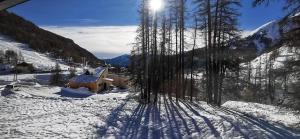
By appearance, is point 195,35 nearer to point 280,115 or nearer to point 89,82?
point 280,115

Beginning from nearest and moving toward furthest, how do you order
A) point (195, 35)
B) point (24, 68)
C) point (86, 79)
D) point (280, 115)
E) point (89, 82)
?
point (280, 115)
point (195, 35)
point (89, 82)
point (86, 79)
point (24, 68)

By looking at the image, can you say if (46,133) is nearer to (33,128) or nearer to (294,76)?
(33,128)

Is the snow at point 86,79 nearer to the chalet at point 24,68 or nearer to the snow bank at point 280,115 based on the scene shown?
the snow bank at point 280,115

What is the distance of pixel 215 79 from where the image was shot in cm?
2912

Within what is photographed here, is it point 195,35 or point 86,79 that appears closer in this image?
point 195,35

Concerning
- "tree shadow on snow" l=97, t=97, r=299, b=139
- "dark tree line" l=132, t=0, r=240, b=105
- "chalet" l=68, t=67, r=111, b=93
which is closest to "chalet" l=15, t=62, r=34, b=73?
"chalet" l=68, t=67, r=111, b=93

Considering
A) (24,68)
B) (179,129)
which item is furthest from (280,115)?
(24,68)

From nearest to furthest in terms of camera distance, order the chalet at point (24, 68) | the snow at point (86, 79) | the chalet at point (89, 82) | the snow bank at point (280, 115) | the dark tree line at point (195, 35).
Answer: the snow bank at point (280, 115) → the dark tree line at point (195, 35) → the chalet at point (89, 82) → the snow at point (86, 79) → the chalet at point (24, 68)

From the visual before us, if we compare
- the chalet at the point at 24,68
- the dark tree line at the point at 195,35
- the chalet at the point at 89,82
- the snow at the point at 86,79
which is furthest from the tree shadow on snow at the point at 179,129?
the chalet at the point at 24,68

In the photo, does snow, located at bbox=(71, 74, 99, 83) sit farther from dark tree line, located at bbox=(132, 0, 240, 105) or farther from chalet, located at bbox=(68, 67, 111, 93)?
dark tree line, located at bbox=(132, 0, 240, 105)

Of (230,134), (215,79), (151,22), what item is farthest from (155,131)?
(151,22)

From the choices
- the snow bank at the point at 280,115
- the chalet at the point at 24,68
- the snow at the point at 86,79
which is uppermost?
the chalet at the point at 24,68

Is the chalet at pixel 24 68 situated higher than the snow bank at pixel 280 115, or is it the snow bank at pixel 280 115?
the chalet at pixel 24 68

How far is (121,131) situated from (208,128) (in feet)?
11.2
